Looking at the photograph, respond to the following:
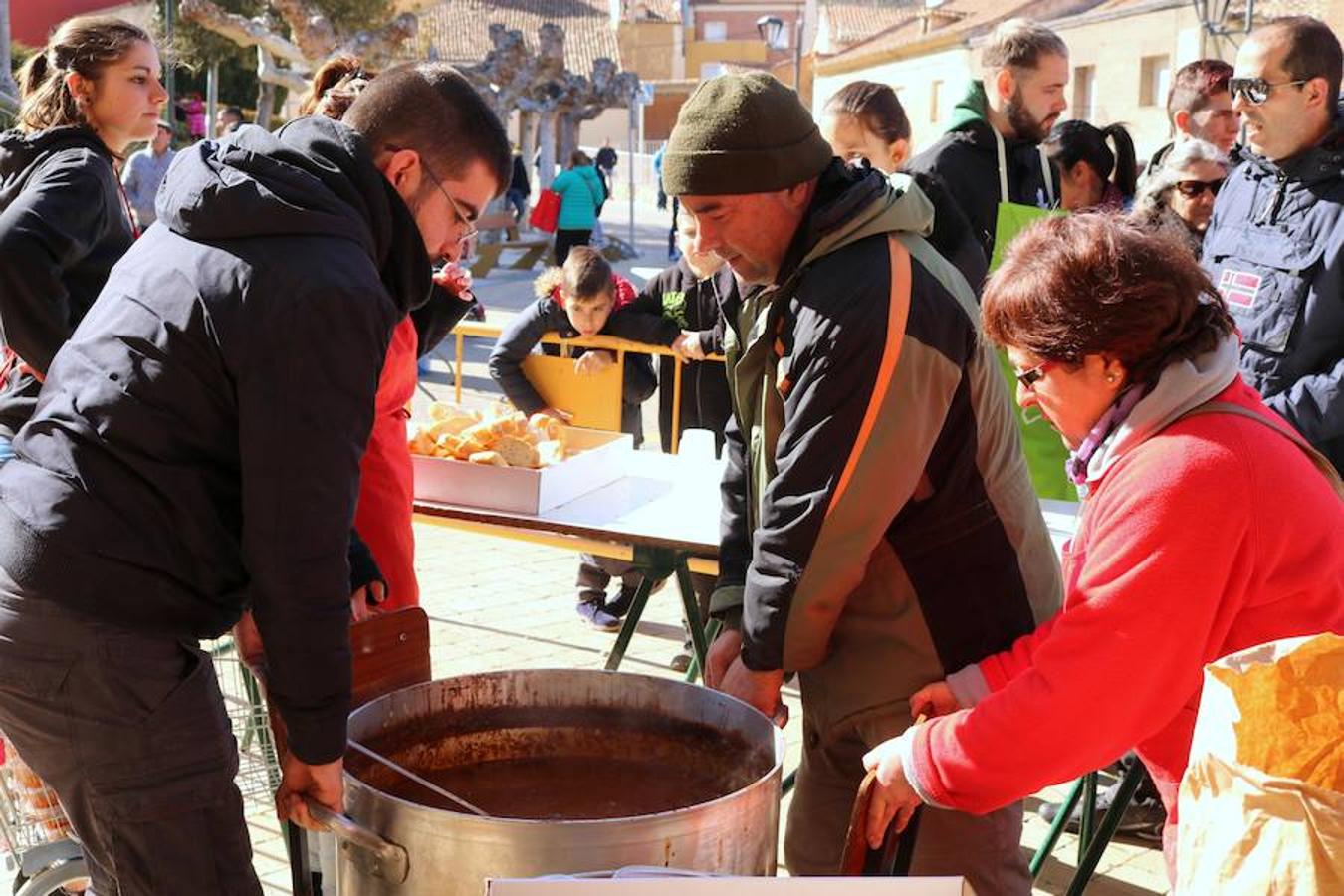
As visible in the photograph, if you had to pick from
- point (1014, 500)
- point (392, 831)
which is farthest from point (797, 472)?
point (392, 831)

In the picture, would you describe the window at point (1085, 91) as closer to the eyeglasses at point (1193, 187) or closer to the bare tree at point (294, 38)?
the bare tree at point (294, 38)

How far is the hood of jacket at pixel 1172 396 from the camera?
1.88 meters

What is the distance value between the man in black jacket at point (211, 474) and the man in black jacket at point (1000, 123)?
9.11ft

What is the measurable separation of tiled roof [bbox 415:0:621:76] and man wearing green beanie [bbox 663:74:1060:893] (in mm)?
60122

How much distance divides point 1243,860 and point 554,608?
4952 millimetres

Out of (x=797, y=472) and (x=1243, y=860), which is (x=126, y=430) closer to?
(x=797, y=472)

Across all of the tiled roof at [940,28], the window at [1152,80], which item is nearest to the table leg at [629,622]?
the window at [1152,80]

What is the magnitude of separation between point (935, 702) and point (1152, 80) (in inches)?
1343

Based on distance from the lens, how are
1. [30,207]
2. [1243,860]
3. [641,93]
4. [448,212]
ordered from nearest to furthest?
[1243,860]
[448,212]
[30,207]
[641,93]

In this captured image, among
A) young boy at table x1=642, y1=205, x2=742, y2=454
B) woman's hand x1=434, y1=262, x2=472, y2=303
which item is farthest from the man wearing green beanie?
young boy at table x1=642, y1=205, x2=742, y2=454

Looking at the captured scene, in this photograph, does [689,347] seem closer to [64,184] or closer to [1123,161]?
[1123,161]

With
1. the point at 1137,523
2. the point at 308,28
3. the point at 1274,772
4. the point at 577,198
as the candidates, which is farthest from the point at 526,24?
the point at 1274,772

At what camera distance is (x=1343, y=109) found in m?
4.04

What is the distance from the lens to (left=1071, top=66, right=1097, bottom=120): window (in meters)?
35.8
